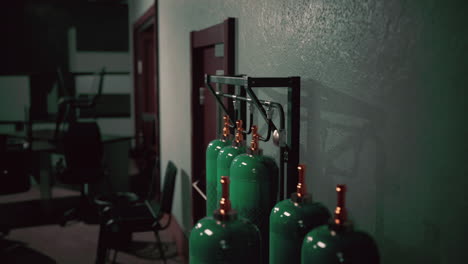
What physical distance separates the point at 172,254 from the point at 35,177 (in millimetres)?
2938

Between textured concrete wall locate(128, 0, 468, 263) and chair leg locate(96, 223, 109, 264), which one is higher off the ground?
textured concrete wall locate(128, 0, 468, 263)

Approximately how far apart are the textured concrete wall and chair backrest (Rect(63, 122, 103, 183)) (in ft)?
9.77

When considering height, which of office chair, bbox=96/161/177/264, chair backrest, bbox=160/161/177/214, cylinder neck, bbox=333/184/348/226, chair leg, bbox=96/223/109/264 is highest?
cylinder neck, bbox=333/184/348/226

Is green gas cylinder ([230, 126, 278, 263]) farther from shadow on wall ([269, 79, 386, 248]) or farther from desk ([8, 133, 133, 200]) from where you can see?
desk ([8, 133, 133, 200])

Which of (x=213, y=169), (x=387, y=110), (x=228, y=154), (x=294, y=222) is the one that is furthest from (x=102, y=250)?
(x=387, y=110)

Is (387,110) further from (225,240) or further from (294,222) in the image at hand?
(225,240)

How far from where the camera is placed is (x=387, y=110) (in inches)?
41.9

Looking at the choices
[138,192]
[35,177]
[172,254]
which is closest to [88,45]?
[35,177]

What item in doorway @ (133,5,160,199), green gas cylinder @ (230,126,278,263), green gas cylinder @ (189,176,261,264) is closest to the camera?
green gas cylinder @ (189,176,261,264)

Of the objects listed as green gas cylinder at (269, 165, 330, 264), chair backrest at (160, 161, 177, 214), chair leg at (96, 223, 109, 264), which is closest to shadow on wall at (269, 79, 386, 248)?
green gas cylinder at (269, 165, 330, 264)

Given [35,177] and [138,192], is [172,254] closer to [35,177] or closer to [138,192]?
[138,192]

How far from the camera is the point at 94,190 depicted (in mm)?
4727

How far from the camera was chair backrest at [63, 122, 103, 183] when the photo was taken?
4172 mm

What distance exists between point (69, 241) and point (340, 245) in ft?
10.8
